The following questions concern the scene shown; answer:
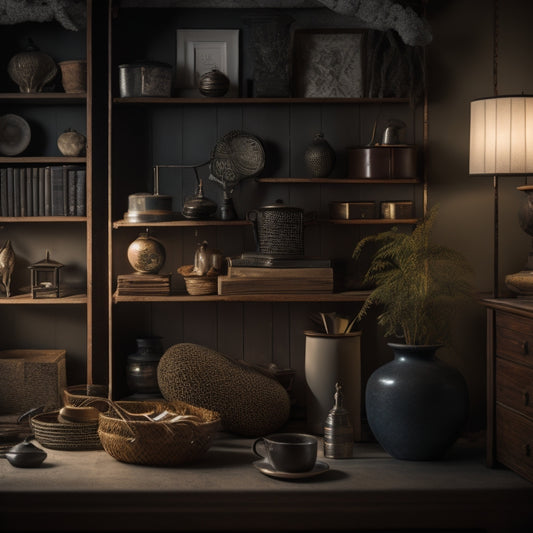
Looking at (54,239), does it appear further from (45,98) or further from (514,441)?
(514,441)

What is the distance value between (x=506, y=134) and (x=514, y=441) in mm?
1326

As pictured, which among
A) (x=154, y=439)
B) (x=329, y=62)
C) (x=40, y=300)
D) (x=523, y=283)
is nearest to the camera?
(x=154, y=439)

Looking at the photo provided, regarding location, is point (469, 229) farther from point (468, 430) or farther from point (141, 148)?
point (141, 148)

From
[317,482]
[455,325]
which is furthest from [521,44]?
[317,482]

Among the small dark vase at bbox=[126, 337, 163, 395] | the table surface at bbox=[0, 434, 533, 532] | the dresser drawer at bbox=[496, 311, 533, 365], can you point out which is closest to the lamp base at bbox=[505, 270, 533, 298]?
the dresser drawer at bbox=[496, 311, 533, 365]

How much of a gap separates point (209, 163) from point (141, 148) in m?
0.38

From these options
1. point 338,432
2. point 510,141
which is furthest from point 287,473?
point 510,141

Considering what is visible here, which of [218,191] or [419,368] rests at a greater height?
[218,191]

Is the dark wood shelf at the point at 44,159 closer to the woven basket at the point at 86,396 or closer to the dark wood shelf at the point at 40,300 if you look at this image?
the dark wood shelf at the point at 40,300

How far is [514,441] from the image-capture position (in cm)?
323

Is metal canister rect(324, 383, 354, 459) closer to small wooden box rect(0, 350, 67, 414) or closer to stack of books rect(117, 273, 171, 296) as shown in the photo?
stack of books rect(117, 273, 171, 296)

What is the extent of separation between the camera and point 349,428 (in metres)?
3.58

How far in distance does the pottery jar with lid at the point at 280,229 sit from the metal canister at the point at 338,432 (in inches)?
30.4

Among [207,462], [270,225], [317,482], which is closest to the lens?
[317,482]
